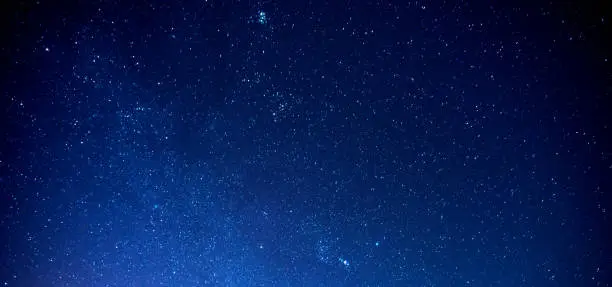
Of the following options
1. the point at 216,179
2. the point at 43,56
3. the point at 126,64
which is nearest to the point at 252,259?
the point at 216,179

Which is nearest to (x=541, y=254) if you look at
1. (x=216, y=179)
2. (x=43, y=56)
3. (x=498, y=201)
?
(x=498, y=201)

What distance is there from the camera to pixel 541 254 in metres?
0.83

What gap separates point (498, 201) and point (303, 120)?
0.48 meters

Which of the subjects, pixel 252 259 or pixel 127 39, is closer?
pixel 127 39

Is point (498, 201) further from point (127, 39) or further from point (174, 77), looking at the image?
point (127, 39)

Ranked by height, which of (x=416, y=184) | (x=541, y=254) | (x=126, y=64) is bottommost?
(x=541, y=254)

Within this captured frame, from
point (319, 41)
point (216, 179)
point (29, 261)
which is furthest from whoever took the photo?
point (29, 261)

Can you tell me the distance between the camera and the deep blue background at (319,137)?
724mm

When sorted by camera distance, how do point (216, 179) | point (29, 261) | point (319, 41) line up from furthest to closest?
point (29, 261), point (216, 179), point (319, 41)

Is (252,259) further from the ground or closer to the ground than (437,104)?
closer to the ground

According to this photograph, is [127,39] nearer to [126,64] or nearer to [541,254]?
[126,64]

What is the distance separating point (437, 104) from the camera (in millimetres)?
759

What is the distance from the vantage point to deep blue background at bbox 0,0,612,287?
28.5 inches

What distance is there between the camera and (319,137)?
0.81m
